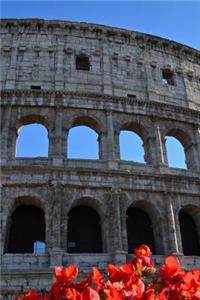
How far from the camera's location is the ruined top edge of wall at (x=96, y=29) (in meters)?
18.0

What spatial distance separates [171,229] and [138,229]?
1394mm

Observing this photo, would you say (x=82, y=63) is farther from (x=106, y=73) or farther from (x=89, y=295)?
(x=89, y=295)

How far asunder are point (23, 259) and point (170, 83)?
36.6 feet

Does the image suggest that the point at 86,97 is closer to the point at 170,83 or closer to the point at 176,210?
the point at 170,83

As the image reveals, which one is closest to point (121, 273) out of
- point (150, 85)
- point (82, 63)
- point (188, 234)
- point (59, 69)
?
point (188, 234)

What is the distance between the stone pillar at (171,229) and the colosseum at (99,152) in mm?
38

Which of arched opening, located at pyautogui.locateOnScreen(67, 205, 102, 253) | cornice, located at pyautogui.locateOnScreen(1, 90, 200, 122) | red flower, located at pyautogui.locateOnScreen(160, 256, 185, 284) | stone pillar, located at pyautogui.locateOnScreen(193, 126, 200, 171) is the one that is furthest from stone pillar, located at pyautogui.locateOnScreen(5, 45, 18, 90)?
red flower, located at pyautogui.locateOnScreen(160, 256, 185, 284)

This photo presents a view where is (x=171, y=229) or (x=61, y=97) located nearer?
(x=171, y=229)

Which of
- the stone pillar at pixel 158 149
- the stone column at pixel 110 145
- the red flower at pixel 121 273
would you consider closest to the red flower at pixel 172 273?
the red flower at pixel 121 273

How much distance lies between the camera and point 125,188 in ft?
46.0

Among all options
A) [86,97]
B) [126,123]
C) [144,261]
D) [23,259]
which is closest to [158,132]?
[126,123]

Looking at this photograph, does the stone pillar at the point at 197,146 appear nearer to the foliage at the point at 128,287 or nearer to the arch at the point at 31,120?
the arch at the point at 31,120

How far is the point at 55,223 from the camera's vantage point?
12.9 metres

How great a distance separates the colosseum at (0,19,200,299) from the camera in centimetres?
1318
